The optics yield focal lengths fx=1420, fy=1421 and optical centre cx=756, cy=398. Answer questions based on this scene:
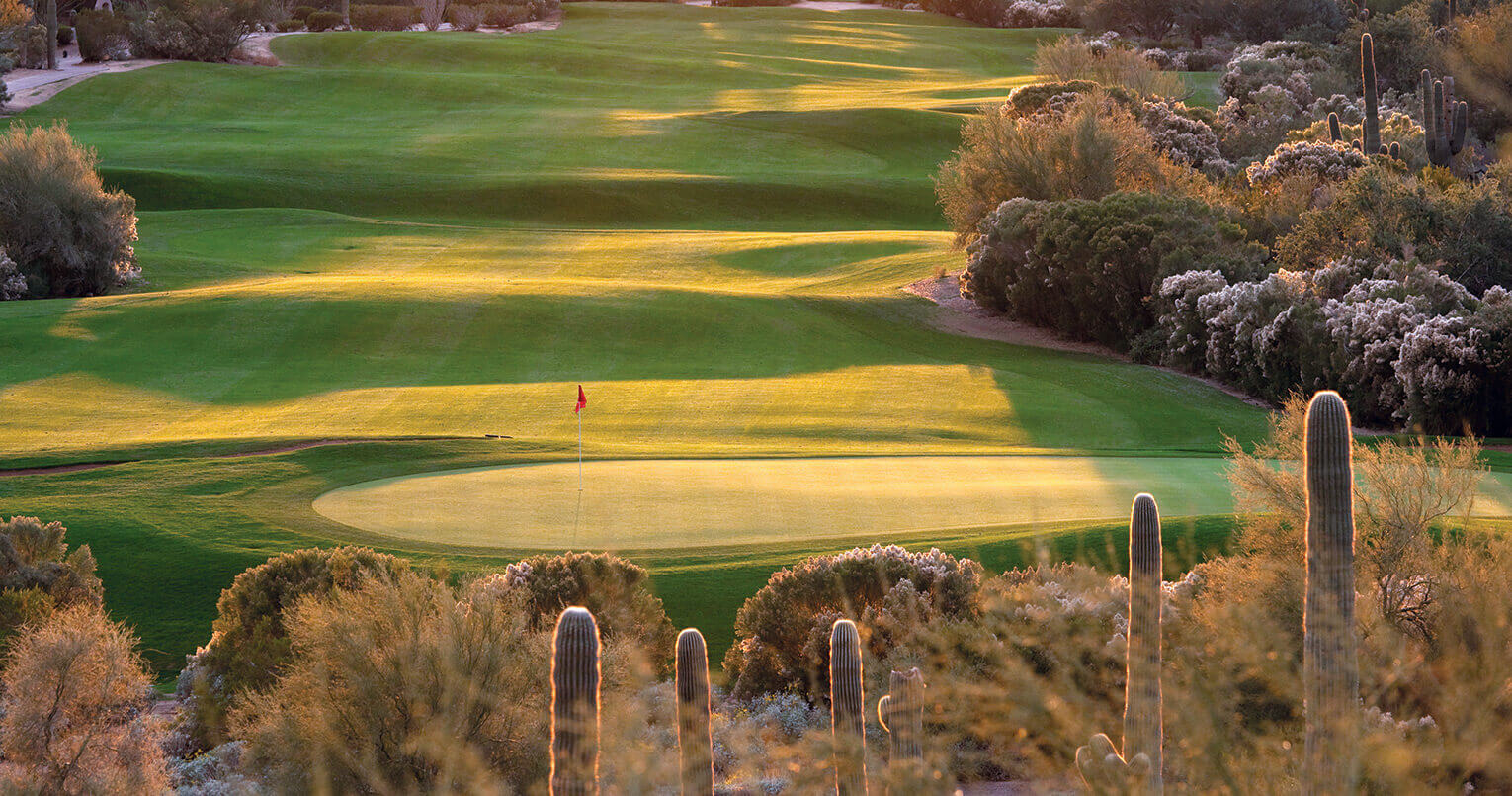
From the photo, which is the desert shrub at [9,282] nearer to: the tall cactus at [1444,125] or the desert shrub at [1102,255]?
the desert shrub at [1102,255]

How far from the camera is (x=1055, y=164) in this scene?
1551 inches

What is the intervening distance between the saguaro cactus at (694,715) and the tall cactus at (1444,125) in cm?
4077

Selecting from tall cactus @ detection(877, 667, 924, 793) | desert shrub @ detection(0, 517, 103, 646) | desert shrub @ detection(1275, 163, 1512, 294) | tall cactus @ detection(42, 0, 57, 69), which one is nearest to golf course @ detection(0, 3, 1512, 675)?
desert shrub @ detection(0, 517, 103, 646)

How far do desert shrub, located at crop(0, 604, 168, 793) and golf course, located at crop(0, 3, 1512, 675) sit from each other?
271cm

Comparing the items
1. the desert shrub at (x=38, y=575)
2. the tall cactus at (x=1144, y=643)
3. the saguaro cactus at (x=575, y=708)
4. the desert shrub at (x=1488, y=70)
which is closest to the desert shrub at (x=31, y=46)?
the desert shrub at (x=38, y=575)

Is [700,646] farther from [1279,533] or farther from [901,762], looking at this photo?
[1279,533]

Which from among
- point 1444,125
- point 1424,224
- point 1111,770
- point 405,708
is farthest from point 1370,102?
point 1111,770

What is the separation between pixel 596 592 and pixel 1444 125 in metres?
43.9

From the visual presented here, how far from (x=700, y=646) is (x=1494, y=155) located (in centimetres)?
6094

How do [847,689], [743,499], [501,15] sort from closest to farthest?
[847,689]
[743,499]
[501,15]

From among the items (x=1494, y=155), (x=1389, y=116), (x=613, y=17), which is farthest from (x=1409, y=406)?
(x=613, y=17)

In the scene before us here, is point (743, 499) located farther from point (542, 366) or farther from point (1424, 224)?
point (1424, 224)

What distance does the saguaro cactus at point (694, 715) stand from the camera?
20.8 feet

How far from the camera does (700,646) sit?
21.0 feet
